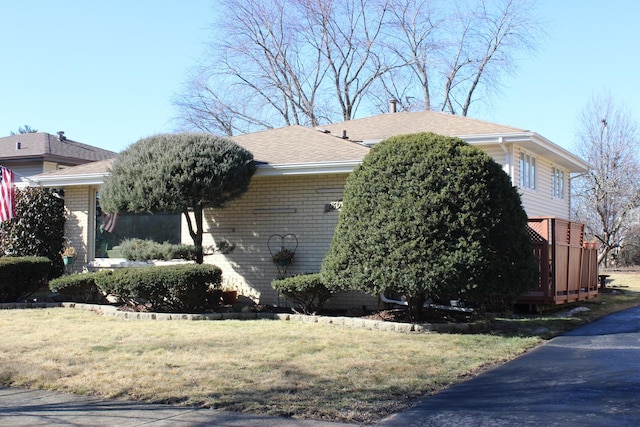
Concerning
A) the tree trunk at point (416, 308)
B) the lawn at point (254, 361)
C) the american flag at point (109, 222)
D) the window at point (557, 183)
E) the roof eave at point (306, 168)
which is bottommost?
the lawn at point (254, 361)

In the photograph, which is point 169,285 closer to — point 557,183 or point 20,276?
point 20,276

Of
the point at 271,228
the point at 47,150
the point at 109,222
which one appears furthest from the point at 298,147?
the point at 47,150

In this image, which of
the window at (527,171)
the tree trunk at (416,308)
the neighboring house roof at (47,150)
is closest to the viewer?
the tree trunk at (416,308)

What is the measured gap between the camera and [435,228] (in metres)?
10.4

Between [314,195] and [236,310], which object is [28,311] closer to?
[236,310]

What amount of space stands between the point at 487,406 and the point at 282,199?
8.96 metres

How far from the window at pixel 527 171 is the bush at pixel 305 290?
7.27 meters

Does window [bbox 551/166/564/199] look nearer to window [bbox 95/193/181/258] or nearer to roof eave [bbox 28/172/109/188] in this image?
window [bbox 95/193/181/258]

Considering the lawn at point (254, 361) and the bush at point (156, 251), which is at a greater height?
the bush at point (156, 251)

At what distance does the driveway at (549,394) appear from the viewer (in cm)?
571

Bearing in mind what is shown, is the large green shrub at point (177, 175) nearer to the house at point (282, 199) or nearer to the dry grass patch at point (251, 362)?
the house at point (282, 199)

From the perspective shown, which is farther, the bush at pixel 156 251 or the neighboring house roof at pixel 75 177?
the neighboring house roof at pixel 75 177

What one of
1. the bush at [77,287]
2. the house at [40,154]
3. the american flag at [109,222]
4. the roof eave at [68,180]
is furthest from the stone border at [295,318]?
the house at [40,154]

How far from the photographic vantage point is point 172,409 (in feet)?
20.0
